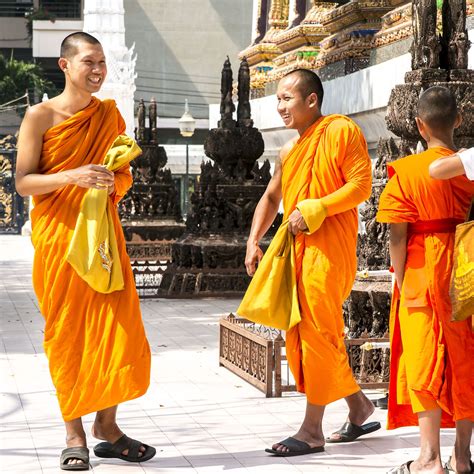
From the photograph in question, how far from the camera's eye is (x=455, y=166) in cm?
561

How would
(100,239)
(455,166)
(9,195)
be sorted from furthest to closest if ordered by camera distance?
1. (9,195)
2. (100,239)
3. (455,166)

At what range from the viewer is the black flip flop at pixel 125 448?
6.53m

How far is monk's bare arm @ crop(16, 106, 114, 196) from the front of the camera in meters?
6.30

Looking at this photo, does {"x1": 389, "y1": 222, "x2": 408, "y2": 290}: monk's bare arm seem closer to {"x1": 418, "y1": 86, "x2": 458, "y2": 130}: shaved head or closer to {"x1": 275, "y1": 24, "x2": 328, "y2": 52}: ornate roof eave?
{"x1": 418, "y1": 86, "x2": 458, "y2": 130}: shaved head

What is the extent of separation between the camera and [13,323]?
12.9m

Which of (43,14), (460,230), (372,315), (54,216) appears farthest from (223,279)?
(43,14)

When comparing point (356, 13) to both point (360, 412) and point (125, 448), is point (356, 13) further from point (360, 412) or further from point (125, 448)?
point (125, 448)

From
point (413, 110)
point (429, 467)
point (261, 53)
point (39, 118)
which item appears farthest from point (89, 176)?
point (261, 53)

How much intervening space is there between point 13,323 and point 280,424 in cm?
594

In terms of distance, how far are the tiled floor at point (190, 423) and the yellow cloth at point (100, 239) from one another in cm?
94

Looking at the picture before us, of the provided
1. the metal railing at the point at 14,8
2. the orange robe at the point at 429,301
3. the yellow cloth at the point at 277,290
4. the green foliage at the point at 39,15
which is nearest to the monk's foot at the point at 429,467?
the orange robe at the point at 429,301

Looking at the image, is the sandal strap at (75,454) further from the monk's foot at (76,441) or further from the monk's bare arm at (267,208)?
the monk's bare arm at (267,208)

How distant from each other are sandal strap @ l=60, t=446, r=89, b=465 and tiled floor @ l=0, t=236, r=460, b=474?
7 centimetres

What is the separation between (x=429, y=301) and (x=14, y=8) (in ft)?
199
